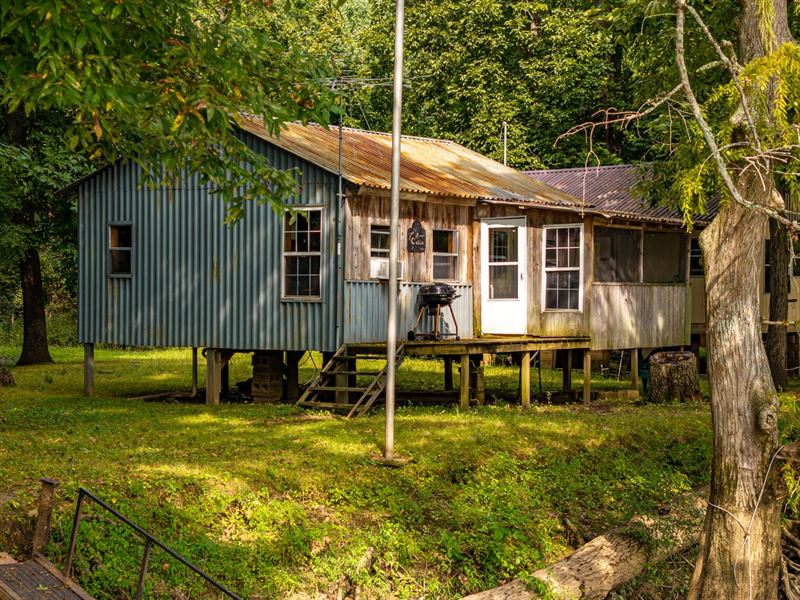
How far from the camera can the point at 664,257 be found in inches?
970

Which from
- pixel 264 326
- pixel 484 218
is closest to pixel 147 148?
pixel 264 326

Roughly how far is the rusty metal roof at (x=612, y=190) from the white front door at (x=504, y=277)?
152 inches

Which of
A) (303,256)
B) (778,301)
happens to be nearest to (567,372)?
(778,301)

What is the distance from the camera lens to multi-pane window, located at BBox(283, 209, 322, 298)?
1861 centimetres

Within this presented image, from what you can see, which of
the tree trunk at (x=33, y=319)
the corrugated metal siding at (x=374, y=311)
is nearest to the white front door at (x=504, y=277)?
the corrugated metal siding at (x=374, y=311)

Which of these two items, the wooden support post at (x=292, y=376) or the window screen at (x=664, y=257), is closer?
the wooden support post at (x=292, y=376)

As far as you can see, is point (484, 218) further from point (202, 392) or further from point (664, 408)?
point (202, 392)

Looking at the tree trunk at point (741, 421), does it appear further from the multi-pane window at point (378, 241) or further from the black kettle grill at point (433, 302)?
the multi-pane window at point (378, 241)

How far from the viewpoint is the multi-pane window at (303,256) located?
18609 millimetres

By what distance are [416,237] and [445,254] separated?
3.32 ft

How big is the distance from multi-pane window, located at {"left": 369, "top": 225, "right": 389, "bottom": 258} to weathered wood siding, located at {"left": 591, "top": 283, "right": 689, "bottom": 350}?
14.9 ft

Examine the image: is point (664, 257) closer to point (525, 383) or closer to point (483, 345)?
point (525, 383)

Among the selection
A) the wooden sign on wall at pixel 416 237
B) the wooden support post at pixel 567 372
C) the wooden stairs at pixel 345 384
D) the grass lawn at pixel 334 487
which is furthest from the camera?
the wooden support post at pixel 567 372

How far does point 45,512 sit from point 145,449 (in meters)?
4.31
